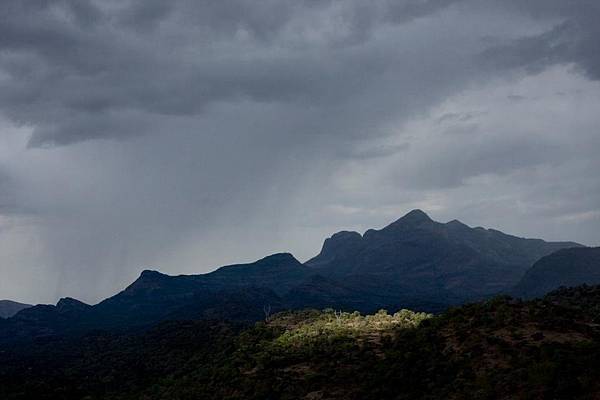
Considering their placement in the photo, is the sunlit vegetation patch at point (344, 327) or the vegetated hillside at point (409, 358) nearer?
the vegetated hillside at point (409, 358)

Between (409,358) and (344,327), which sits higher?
(344,327)

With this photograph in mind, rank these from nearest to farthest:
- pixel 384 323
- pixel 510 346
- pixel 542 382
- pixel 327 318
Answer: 1. pixel 542 382
2. pixel 510 346
3. pixel 384 323
4. pixel 327 318

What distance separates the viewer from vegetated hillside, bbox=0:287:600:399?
33.1 meters

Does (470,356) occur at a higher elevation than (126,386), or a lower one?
higher

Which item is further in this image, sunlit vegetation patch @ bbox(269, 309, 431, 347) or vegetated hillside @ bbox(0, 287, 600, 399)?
sunlit vegetation patch @ bbox(269, 309, 431, 347)

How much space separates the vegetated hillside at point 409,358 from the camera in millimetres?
33062

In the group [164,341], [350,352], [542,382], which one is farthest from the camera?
[164,341]

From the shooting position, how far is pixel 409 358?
43.7 metres

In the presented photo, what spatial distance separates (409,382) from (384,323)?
2505 centimetres

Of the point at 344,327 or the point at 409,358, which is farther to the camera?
the point at 344,327

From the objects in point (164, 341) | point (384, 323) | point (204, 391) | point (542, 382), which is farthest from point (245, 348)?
point (164, 341)

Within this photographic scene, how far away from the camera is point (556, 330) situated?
41.1 meters

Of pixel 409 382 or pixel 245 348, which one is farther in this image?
pixel 245 348

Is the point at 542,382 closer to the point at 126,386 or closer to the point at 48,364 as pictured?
the point at 126,386
